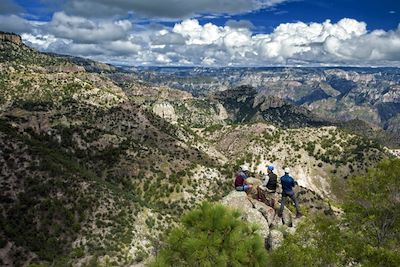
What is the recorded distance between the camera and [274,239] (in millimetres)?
29734

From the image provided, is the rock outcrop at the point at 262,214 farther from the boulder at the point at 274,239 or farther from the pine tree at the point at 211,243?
the pine tree at the point at 211,243

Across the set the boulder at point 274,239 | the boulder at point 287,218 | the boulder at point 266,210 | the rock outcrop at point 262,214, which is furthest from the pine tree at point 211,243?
the boulder at point 287,218

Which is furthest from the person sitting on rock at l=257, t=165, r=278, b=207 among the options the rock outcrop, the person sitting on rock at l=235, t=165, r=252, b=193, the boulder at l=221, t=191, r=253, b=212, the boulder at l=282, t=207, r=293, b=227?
the boulder at l=221, t=191, r=253, b=212

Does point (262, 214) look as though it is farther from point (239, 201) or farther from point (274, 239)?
point (274, 239)

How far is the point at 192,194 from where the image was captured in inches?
4860

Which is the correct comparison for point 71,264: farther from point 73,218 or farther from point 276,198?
point 276,198

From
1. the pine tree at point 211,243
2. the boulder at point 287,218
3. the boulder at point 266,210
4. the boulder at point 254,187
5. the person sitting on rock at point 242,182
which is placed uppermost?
the pine tree at point 211,243

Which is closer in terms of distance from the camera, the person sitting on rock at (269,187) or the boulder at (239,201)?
Answer: the boulder at (239,201)

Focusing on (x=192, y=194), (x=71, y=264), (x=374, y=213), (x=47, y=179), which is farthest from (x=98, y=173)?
(x=374, y=213)

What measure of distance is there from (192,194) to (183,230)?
10485 centimetres

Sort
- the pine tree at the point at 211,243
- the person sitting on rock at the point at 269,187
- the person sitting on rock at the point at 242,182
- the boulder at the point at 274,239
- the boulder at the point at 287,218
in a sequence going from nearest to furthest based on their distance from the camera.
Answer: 1. the pine tree at the point at 211,243
2. the boulder at the point at 274,239
3. the boulder at the point at 287,218
4. the person sitting on rock at the point at 242,182
5. the person sitting on rock at the point at 269,187

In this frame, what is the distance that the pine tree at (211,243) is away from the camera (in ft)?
60.4

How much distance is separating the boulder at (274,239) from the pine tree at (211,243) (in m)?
9.74

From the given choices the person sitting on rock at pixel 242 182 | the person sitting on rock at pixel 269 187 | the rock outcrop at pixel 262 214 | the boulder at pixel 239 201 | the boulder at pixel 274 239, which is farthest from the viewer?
the person sitting on rock at pixel 269 187
